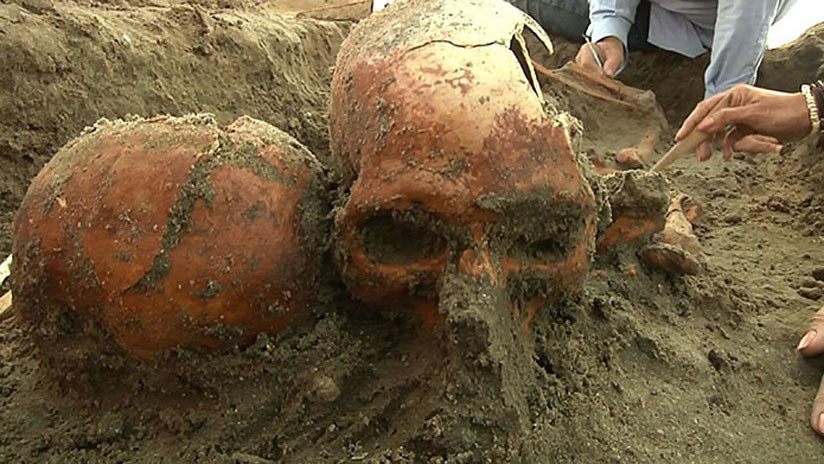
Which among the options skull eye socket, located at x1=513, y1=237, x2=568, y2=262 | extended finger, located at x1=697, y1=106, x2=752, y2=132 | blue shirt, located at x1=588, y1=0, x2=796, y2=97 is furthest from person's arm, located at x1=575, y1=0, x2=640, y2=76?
skull eye socket, located at x1=513, y1=237, x2=568, y2=262

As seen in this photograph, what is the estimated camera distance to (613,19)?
341 centimetres

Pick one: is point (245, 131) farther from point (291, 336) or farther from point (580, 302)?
point (580, 302)

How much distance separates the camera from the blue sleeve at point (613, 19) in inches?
134

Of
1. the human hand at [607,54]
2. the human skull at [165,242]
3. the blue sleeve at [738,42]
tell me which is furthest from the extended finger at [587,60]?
the human skull at [165,242]

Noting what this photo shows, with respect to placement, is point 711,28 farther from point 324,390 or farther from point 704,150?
point 324,390

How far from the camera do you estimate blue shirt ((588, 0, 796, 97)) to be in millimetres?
3072

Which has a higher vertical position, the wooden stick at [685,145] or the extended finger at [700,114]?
the extended finger at [700,114]

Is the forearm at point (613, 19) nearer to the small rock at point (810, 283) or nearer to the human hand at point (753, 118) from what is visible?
the human hand at point (753, 118)

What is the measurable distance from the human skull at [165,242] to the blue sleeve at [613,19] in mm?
2451

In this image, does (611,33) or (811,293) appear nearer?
(811,293)

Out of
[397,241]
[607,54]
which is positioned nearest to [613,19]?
[607,54]

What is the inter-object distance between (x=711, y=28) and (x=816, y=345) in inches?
88.5

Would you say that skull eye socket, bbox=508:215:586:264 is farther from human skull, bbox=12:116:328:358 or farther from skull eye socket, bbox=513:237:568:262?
human skull, bbox=12:116:328:358

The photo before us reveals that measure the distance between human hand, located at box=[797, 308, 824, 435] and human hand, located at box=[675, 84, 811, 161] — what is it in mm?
629
